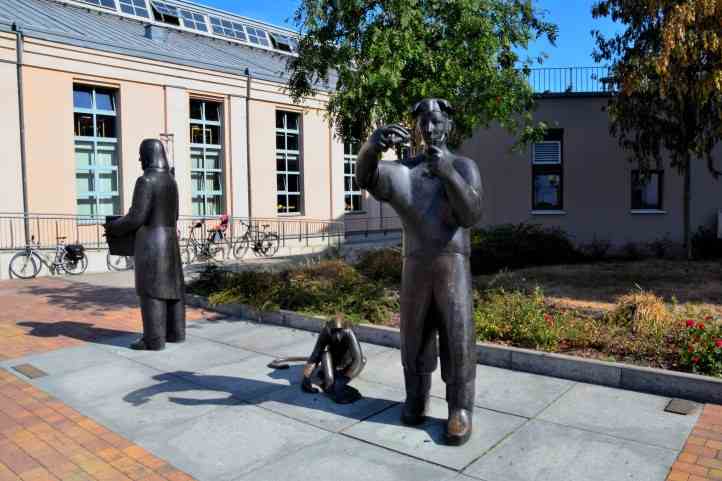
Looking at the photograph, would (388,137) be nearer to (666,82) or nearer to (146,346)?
(146,346)

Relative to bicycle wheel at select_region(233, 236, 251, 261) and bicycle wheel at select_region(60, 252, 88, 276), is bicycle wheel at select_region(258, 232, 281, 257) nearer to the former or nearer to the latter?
bicycle wheel at select_region(233, 236, 251, 261)

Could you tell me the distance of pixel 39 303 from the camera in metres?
10.6

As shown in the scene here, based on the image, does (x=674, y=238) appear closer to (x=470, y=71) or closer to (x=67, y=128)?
(x=470, y=71)

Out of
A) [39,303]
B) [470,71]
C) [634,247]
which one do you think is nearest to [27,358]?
[39,303]

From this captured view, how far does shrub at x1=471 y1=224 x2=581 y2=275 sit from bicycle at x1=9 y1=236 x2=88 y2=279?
9.48 metres

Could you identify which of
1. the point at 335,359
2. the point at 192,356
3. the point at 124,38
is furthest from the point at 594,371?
the point at 124,38

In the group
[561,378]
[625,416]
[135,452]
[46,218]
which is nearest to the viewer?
[135,452]

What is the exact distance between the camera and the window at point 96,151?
1744 cm

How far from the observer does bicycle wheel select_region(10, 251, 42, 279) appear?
1442 centimetres

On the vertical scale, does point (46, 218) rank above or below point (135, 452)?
above

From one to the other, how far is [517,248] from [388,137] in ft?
34.3

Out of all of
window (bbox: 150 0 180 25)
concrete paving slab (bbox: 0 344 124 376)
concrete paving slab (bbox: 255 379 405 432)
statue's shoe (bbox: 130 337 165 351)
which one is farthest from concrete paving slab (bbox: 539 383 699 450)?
window (bbox: 150 0 180 25)

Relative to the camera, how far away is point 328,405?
509cm

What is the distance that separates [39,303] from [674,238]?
14904 mm
